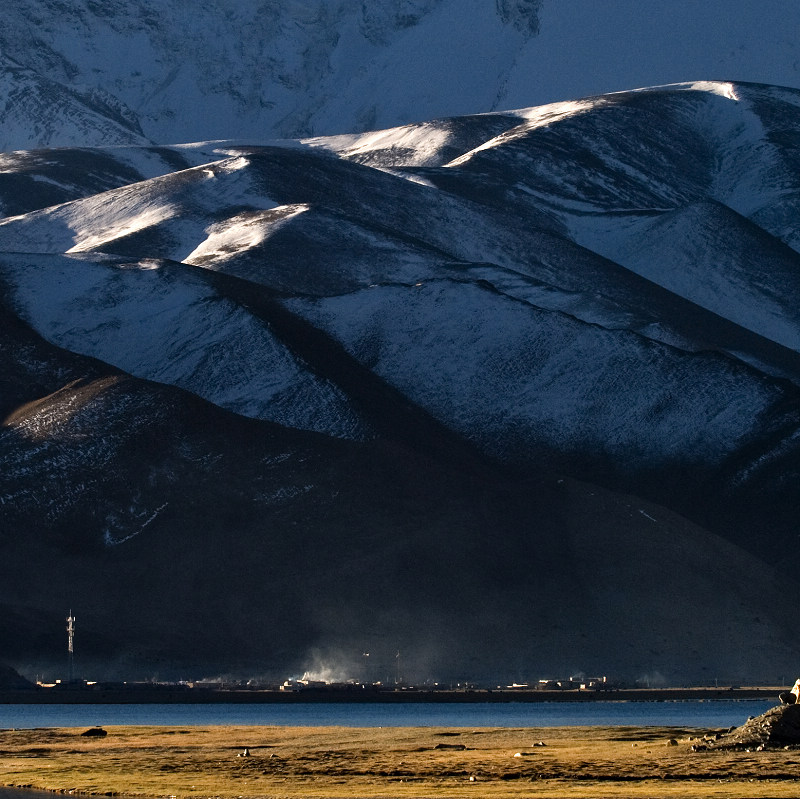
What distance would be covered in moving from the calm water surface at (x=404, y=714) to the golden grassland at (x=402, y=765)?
56.2 ft

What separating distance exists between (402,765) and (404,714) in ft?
139

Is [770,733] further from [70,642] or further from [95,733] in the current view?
[70,642]

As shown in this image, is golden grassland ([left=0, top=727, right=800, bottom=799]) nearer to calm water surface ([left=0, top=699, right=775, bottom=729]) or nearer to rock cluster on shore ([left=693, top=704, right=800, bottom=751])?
rock cluster on shore ([left=693, top=704, right=800, bottom=751])

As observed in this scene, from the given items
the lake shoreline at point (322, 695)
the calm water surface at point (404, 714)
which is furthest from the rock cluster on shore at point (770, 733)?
the lake shoreline at point (322, 695)

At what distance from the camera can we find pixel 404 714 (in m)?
98.5

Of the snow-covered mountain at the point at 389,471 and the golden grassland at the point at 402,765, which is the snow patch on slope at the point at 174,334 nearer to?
the snow-covered mountain at the point at 389,471

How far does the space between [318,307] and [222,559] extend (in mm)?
47715

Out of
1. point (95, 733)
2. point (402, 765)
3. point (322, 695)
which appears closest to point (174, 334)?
point (322, 695)

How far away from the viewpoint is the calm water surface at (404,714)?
291 ft

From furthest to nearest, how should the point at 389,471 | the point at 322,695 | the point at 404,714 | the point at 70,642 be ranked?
the point at 389,471 < the point at 70,642 < the point at 322,695 < the point at 404,714

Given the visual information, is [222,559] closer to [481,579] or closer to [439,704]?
[481,579]

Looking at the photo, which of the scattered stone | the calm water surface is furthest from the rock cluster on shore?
the calm water surface

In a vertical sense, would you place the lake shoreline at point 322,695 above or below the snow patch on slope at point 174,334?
below

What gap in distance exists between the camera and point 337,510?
14500 cm
